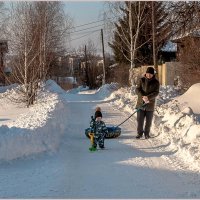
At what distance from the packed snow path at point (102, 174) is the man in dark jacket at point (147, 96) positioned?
978 millimetres

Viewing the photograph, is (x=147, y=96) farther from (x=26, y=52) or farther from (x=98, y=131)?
(x=26, y=52)

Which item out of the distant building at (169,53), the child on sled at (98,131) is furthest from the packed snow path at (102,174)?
the distant building at (169,53)

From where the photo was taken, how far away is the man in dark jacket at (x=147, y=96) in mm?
11977

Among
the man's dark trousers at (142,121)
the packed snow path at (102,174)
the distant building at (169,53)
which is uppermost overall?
the distant building at (169,53)

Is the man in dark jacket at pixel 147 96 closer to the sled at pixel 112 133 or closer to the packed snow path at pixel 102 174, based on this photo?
the sled at pixel 112 133

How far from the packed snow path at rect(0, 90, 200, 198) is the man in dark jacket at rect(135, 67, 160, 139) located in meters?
0.98

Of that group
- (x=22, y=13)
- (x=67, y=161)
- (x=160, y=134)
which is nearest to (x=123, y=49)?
(x=22, y=13)

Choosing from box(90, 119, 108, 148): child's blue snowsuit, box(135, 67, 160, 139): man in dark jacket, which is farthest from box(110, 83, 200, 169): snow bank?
box(90, 119, 108, 148): child's blue snowsuit

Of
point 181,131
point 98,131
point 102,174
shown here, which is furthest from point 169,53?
point 102,174

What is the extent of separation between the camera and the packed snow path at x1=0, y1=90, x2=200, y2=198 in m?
6.80

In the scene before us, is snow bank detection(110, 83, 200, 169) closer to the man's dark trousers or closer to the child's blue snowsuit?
the man's dark trousers

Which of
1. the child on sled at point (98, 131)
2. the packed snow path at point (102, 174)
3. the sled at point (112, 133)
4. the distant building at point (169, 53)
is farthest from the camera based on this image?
the distant building at point (169, 53)

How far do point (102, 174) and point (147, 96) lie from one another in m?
4.44

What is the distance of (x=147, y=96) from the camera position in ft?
39.3
